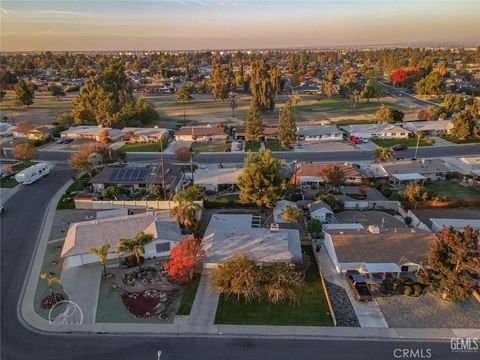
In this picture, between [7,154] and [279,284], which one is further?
[7,154]

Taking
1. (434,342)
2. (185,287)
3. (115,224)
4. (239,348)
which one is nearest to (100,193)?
(115,224)

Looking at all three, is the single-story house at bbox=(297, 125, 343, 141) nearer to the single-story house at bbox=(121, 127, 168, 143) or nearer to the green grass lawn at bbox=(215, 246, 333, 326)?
the single-story house at bbox=(121, 127, 168, 143)

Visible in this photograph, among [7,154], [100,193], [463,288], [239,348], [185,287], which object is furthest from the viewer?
[7,154]

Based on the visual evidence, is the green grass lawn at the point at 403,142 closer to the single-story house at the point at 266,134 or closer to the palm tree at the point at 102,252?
the single-story house at the point at 266,134

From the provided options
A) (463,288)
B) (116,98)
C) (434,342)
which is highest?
(116,98)

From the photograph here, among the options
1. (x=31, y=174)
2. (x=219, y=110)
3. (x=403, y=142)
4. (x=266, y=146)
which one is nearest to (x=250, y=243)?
→ (x=31, y=174)

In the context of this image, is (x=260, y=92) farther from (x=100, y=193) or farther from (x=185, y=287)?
(x=185, y=287)

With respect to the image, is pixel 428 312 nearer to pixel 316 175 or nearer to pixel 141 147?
pixel 316 175
